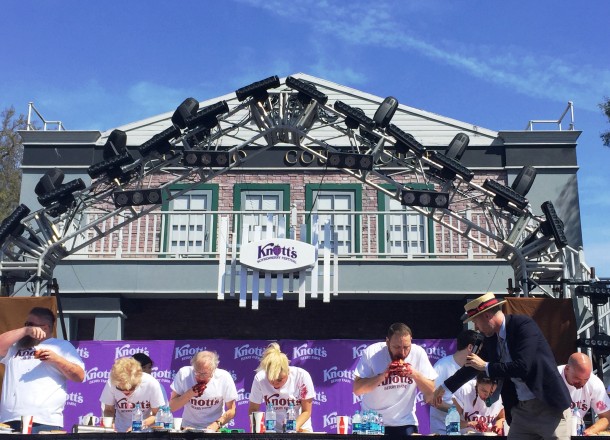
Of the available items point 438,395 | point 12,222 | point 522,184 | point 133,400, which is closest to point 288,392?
point 133,400

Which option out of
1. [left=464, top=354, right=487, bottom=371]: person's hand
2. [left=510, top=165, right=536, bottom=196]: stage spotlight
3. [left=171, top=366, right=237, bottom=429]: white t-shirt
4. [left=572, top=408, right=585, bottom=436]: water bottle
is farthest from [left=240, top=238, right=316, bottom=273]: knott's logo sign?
[left=464, top=354, right=487, bottom=371]: person's hand

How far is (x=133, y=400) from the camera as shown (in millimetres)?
7844

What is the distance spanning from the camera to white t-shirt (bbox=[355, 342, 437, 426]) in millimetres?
6520

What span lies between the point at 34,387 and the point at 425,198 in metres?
6.48

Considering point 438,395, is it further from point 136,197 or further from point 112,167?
point 112,167

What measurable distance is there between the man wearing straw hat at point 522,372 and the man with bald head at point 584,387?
1978 millimetres

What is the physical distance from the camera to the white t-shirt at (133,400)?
25.7 feet

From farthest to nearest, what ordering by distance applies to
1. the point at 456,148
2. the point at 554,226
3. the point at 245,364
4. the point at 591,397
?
the point at 245,364
the point at 456,148
the point at 554,226
the point at 591,397

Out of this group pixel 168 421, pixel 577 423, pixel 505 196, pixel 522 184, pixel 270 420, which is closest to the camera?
pixel 270 420

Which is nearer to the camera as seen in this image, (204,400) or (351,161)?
(204,400)

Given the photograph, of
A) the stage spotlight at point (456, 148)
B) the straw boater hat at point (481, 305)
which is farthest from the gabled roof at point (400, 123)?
the straw boater hat at point (481, 305)

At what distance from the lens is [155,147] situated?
1166 cm

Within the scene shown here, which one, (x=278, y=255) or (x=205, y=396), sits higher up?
(x=278, y=255)

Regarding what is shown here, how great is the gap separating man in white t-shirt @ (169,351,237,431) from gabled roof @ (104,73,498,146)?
11.0m
